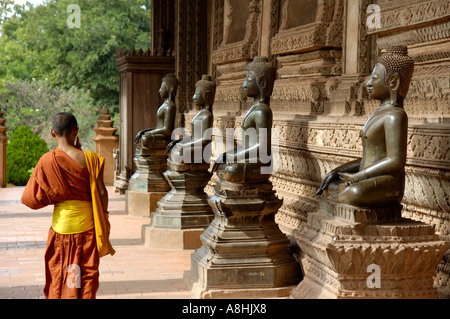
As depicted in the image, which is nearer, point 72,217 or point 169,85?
point 72,217

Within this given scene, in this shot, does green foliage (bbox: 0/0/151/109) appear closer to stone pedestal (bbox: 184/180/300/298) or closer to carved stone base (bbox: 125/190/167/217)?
carved stone base (bbox: 125/190/167/217)

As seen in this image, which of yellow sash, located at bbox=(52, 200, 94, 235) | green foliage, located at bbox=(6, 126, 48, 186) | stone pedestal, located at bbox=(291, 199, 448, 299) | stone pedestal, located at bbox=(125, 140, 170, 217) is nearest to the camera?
stone pedestal, located at bbox=(291, 199, 448, 299)

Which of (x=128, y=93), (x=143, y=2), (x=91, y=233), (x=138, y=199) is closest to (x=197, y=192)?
(x=138, y=199)

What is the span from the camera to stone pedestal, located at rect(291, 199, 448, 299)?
432 centimetres

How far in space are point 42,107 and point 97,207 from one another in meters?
22.3

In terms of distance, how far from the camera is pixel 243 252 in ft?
18.6

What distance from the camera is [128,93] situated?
13.1 meters

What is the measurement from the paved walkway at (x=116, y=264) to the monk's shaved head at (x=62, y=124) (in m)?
A: 1.63

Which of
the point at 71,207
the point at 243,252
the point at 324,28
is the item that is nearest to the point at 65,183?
the point at 71,207

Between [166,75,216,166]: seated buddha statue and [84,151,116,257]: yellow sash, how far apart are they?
3.08 m

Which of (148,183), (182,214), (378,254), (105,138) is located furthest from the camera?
(105,138)

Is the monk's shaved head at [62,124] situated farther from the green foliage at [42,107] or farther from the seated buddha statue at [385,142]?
the green foliage at [42,107]

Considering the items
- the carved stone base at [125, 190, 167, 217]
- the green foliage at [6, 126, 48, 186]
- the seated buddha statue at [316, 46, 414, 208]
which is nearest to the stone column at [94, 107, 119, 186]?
the green foliage at [6, 126, 48, 186]

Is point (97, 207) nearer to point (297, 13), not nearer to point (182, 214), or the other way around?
point (182, 214)
